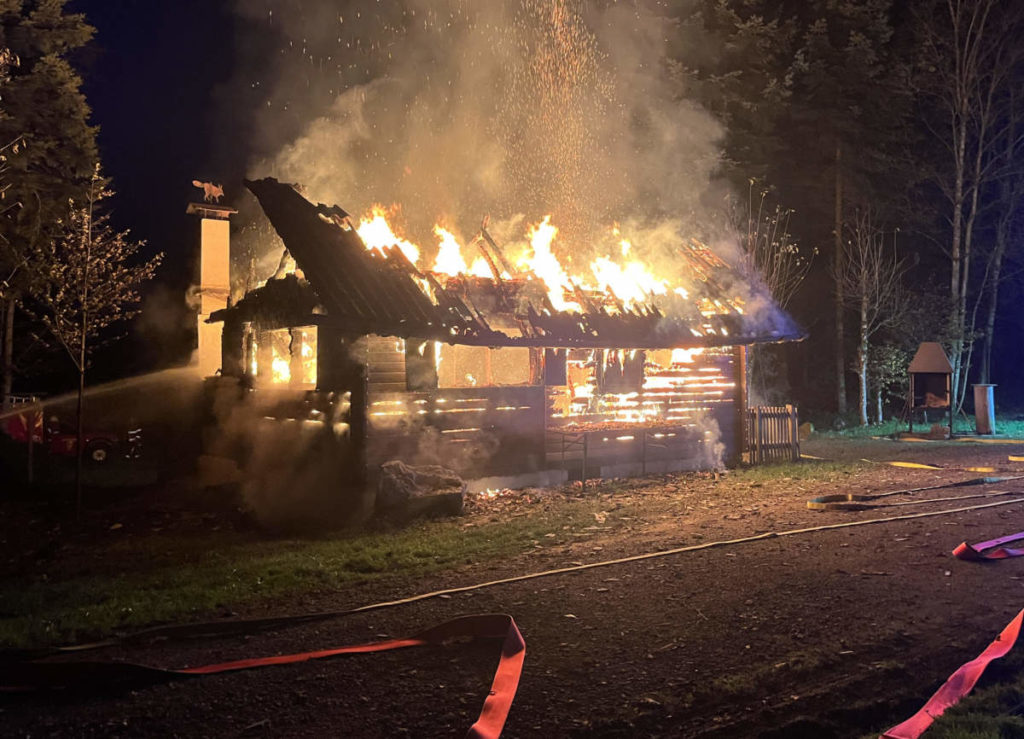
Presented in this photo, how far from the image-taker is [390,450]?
444 inches

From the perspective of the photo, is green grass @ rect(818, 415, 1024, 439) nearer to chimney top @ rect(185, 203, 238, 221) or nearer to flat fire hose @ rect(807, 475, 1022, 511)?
flat fire hose @ rect(807, 475, 1022, 511)

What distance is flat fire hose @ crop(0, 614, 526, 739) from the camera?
4.21m

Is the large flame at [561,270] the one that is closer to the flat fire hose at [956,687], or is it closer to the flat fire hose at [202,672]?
the flat fire hose at [202,672]

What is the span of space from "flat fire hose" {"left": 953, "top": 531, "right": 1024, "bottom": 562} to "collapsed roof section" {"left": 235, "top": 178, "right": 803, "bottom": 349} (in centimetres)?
700

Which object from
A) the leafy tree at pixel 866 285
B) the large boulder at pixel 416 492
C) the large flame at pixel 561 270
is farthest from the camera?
the leafy tree at pixel 866 285

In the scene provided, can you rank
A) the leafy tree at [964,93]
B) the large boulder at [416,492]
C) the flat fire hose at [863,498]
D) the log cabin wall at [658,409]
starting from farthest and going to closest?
1. the leafy tree at [964,93]
2. the log cabin wall at [658,409]
3. the flat fire hose at [863,498]
4. the large boulder at [416,492]

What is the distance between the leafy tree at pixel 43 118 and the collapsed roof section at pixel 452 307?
20.5 feet

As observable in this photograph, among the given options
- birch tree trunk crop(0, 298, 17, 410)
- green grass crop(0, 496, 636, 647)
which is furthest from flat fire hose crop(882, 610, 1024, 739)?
birch tree trunk crop(0, 298, 17, 410)

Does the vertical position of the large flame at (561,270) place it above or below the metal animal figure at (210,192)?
below

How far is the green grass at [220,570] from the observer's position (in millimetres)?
6230

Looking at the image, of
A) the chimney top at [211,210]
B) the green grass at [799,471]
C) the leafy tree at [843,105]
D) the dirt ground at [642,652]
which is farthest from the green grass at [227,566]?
the leafy tree at [843,105]

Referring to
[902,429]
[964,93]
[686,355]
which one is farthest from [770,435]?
[964,93]

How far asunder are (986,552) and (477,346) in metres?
9.12

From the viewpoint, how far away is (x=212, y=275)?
1716 cm
